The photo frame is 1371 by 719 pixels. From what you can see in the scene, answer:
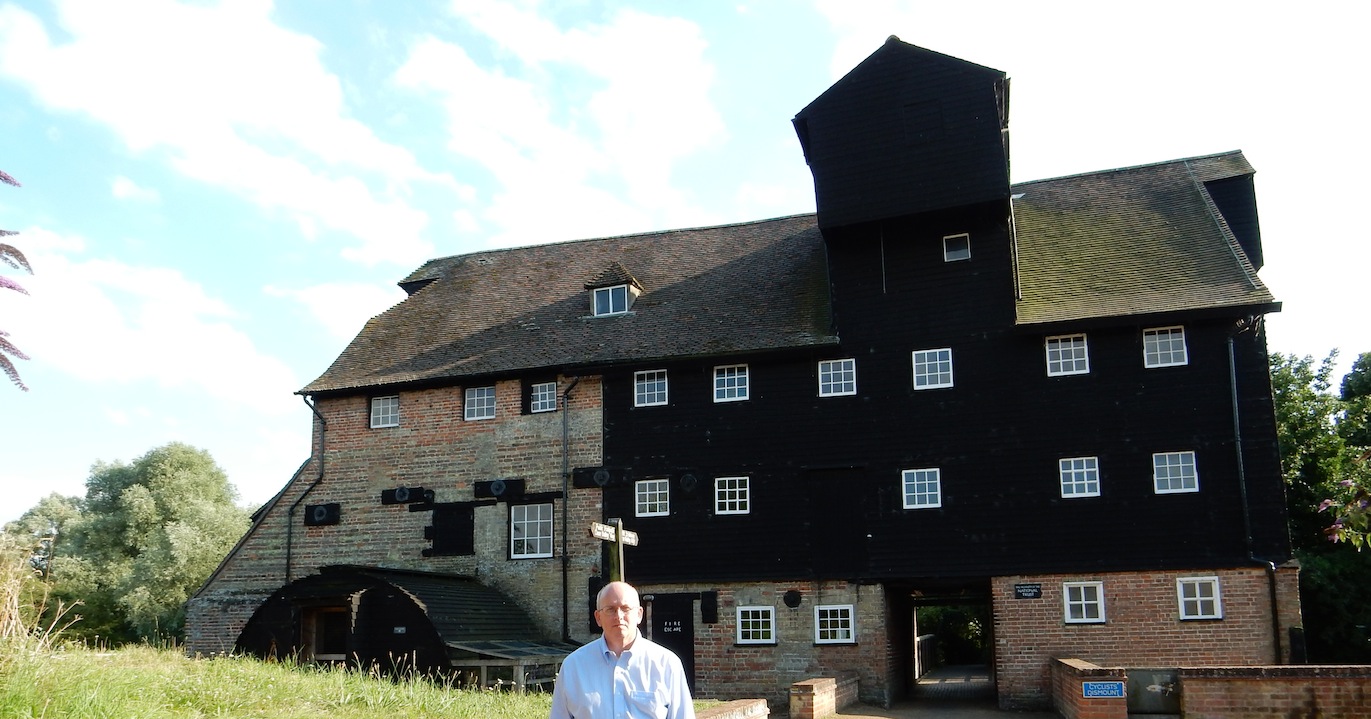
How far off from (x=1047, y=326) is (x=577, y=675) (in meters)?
19.2

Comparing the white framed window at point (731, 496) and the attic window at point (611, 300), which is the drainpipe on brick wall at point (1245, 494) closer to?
the white framed window at point (731, 496)

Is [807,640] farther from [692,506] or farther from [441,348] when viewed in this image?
[441,348]

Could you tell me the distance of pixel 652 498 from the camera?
25375 mm

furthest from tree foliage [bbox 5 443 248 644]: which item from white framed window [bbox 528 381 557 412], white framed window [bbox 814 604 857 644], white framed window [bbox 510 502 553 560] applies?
white framed window [bbox 814 604 857 644]

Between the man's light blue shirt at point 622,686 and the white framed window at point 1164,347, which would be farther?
the white framed window at point 1164,347

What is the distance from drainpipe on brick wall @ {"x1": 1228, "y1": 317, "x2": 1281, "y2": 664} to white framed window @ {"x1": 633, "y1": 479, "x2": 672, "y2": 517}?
37.3 feet

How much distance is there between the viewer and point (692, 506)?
25016mm

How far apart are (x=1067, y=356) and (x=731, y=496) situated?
7541 millimetres

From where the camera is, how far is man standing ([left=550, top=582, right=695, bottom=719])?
225 inches

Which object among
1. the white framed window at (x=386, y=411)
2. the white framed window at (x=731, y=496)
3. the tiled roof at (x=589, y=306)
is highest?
the tiled roof at (x=589, y=306)

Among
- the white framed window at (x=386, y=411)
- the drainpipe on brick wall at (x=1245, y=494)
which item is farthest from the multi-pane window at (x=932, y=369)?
the white framed window at (x=386, y=411)

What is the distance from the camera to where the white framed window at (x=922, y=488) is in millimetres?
23516

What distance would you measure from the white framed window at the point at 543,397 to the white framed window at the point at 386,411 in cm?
354

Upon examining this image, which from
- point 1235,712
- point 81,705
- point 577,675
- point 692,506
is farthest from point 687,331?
point 577,675
